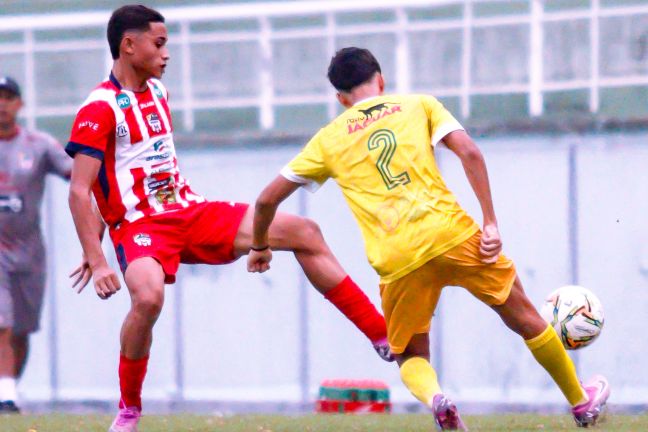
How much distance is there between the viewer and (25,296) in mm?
8883

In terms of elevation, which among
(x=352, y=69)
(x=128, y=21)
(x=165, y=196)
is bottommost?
(x=165, y=196)

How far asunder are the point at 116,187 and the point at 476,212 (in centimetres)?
503

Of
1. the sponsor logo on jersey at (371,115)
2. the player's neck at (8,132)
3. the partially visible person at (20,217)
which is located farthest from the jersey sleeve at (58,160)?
the sponsor logo on jersey at (371,115)

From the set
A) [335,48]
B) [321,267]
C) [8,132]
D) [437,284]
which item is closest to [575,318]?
[437,284]

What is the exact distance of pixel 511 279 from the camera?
18.6 feet

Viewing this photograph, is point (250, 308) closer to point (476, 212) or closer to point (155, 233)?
point (476, 212)

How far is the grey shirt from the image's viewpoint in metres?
8.60

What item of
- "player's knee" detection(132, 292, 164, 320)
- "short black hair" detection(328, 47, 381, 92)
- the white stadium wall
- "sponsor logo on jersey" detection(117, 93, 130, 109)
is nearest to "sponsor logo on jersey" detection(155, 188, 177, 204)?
"sponsor logo on jersey" detection(117, 93, 130, 109)

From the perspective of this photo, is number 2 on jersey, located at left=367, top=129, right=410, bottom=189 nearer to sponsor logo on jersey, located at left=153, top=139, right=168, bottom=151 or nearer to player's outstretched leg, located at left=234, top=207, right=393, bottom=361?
player's outstretched leg, located at left=234, top=207, right=393, bottom=361

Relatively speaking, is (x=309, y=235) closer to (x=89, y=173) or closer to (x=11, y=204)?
(x=89, y=173)

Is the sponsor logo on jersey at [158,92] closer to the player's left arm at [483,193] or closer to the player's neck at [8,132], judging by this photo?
the player's left arm at [483,193]

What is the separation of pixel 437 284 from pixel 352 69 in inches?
37.4

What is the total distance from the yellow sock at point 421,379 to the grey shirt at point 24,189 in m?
3.44

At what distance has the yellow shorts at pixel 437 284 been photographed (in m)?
5.59
